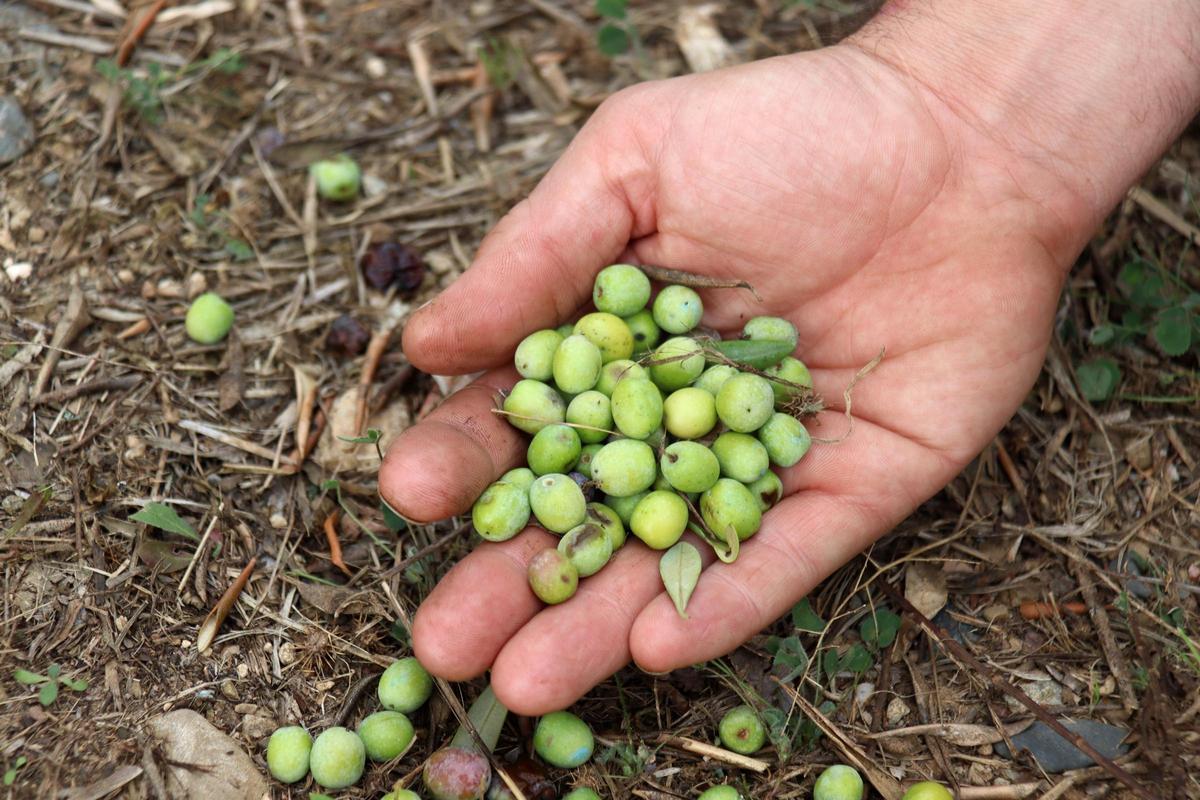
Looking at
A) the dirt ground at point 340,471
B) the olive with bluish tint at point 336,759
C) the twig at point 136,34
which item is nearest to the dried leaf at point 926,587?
the dirt ground at point 340,471

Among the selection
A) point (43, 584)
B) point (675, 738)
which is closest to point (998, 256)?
point (675, 738)

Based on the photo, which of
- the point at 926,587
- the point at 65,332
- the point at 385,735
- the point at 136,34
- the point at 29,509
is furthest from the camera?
the point at 136,34

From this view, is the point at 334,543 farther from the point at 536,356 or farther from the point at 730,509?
the point at 730,509

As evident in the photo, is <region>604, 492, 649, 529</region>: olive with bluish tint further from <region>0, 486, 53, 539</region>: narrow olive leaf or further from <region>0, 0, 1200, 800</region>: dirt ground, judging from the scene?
<region>0, 486, 53, 539</region>: narrow olive leaf

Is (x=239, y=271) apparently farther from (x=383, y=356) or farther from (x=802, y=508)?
(x=802, y=508)

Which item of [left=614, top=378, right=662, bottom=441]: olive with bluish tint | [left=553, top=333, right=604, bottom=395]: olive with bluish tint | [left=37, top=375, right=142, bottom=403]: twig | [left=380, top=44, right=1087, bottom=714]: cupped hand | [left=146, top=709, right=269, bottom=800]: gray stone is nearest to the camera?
[left=146, top=709, right=269, bottom=800]: gray stone

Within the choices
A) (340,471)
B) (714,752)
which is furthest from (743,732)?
(340,471)

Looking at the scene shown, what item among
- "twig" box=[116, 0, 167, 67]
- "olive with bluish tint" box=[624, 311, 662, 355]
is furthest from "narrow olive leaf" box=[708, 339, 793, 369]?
"twig" box=[116, 0, 167, 67]

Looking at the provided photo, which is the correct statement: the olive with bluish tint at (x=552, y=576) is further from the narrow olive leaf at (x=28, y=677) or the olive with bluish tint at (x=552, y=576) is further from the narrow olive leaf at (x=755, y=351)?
the narrow olive leaf at (x=28, y=677)
